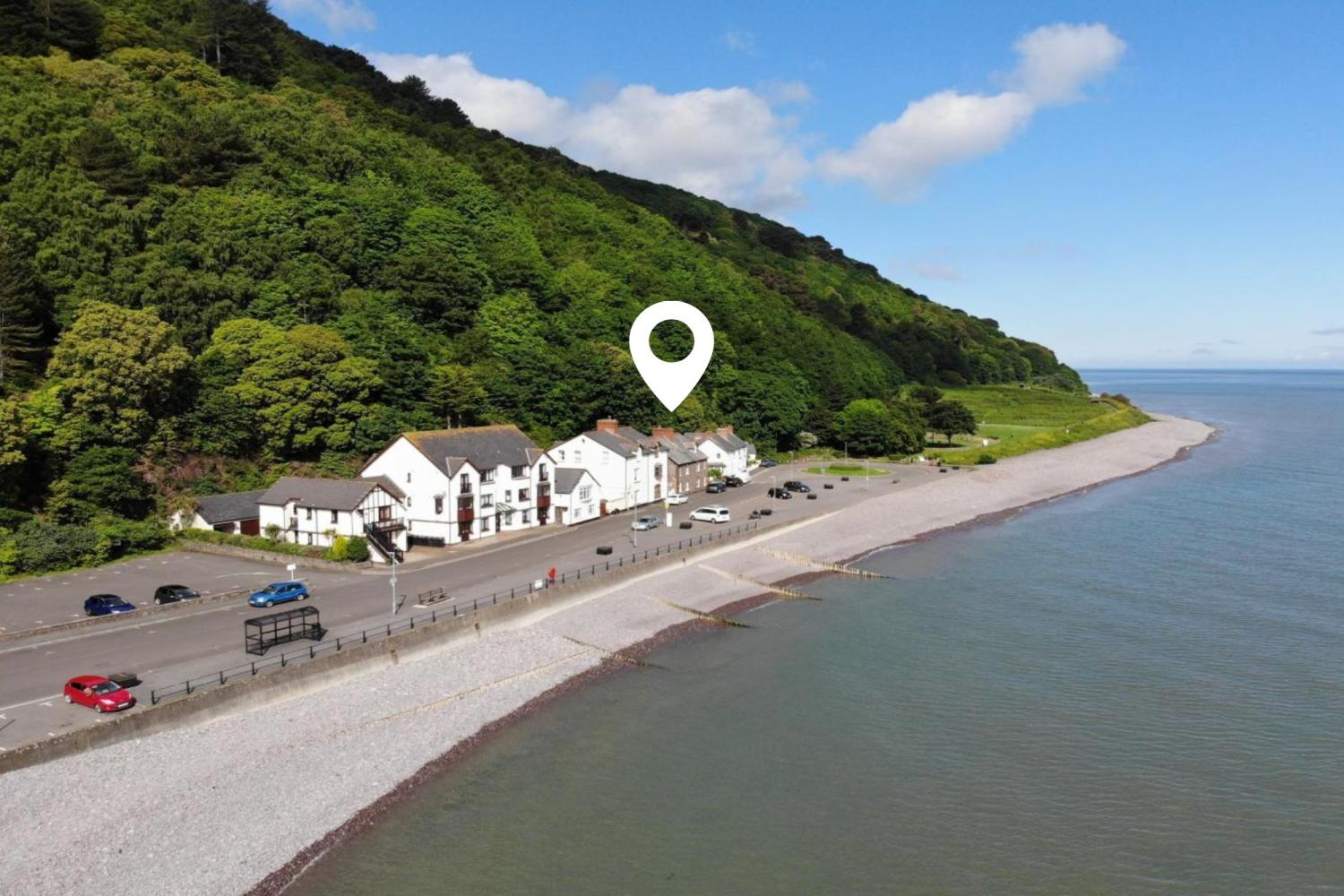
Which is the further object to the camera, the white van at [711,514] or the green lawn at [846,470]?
the green lawn at [846,470]

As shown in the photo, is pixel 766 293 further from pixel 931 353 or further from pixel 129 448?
pixel 129 448

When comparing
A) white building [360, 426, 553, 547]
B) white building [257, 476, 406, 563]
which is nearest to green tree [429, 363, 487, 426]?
white building [360, 426, 553, 547]

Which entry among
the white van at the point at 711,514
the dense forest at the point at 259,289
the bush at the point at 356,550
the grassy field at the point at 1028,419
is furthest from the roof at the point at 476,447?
the grassy field at the point at 1028,419

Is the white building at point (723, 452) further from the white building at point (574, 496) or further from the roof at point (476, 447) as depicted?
the roof at point (476, 447)

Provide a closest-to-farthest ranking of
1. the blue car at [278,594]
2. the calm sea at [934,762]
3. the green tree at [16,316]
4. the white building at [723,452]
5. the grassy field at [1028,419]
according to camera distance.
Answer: the calm sea at [934,762]
the blue car at [278,594]
the green tree at [16,316]
the white building at [723,452]
the grassy field at [1028,419]

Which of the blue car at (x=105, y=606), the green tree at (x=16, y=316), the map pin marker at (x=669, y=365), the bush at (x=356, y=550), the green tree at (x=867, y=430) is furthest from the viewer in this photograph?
the green tree at (x=867, y=430)

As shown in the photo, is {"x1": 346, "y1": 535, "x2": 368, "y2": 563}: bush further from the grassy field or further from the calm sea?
the grassy field
